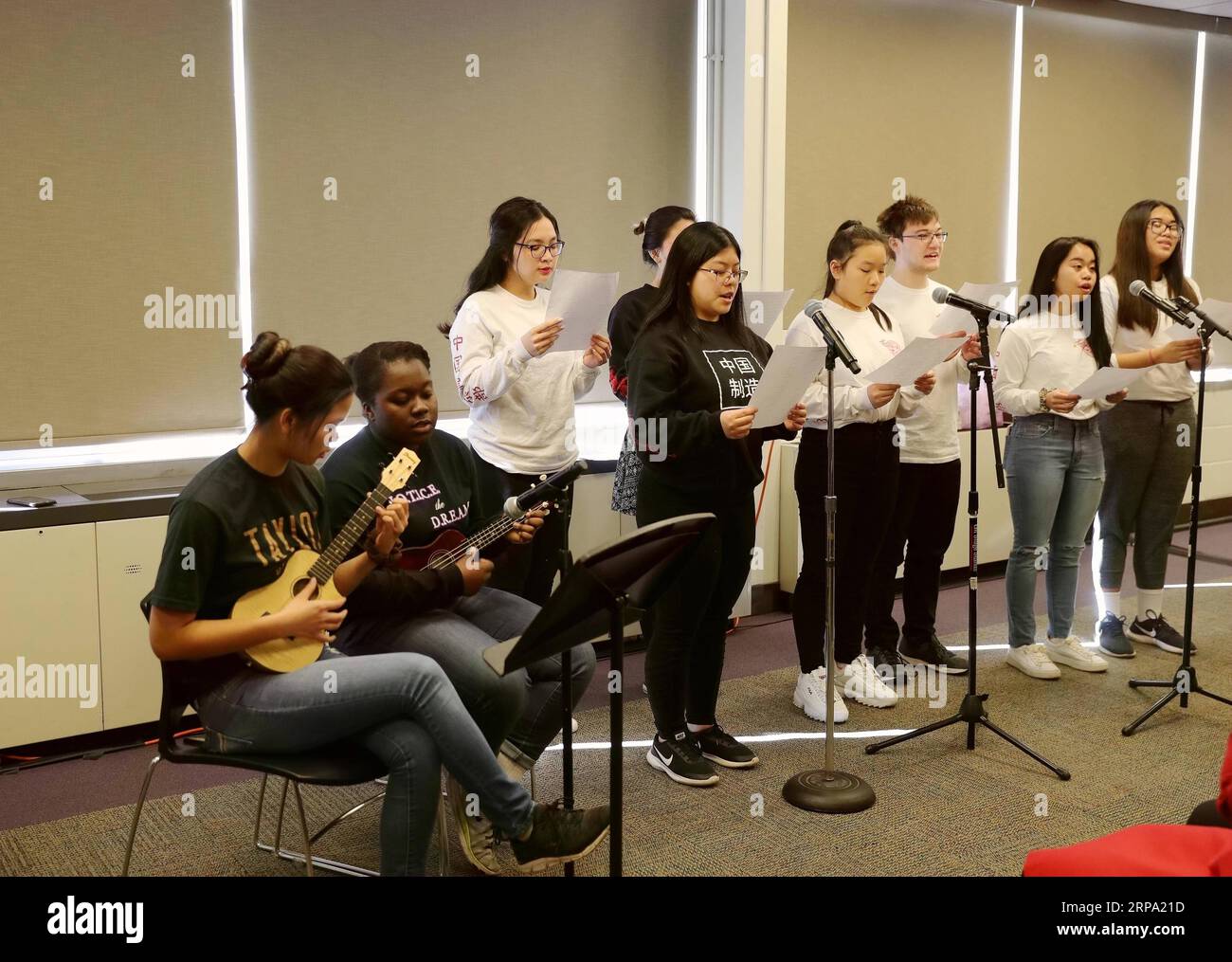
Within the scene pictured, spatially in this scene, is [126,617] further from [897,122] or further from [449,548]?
[897,122]

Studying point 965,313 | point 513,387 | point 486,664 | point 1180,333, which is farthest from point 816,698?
point 1180,333

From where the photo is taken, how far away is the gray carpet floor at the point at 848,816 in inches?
106

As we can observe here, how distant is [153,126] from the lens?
3582 mm

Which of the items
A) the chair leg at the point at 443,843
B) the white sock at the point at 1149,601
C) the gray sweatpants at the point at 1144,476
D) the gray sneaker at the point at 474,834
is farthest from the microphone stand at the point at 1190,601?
the chair leg at the point at 443,843

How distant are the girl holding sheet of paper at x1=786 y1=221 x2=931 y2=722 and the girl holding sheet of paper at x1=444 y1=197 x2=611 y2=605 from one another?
713mm

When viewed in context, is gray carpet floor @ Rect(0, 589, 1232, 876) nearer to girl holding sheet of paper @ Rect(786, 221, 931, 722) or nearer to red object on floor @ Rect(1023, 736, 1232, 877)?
girl holding sheet of paper @ Rect(786, 221, 931, 722)

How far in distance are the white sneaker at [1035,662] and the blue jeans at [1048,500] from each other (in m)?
0.03

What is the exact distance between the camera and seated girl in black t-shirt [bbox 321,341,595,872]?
245cm

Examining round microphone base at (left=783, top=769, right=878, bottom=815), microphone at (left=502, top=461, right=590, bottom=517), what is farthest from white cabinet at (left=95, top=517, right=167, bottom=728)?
round microphone base at (left=783, top=769, right=878, bottom=815)

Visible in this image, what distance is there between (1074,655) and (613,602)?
266cm

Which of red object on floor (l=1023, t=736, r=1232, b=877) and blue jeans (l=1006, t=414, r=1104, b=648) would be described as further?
blue jeans (l=1006, t=414, r=1104, b=648)

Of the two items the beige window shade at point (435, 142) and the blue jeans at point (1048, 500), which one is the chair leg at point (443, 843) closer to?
the beige window shade at point (435, 142)
